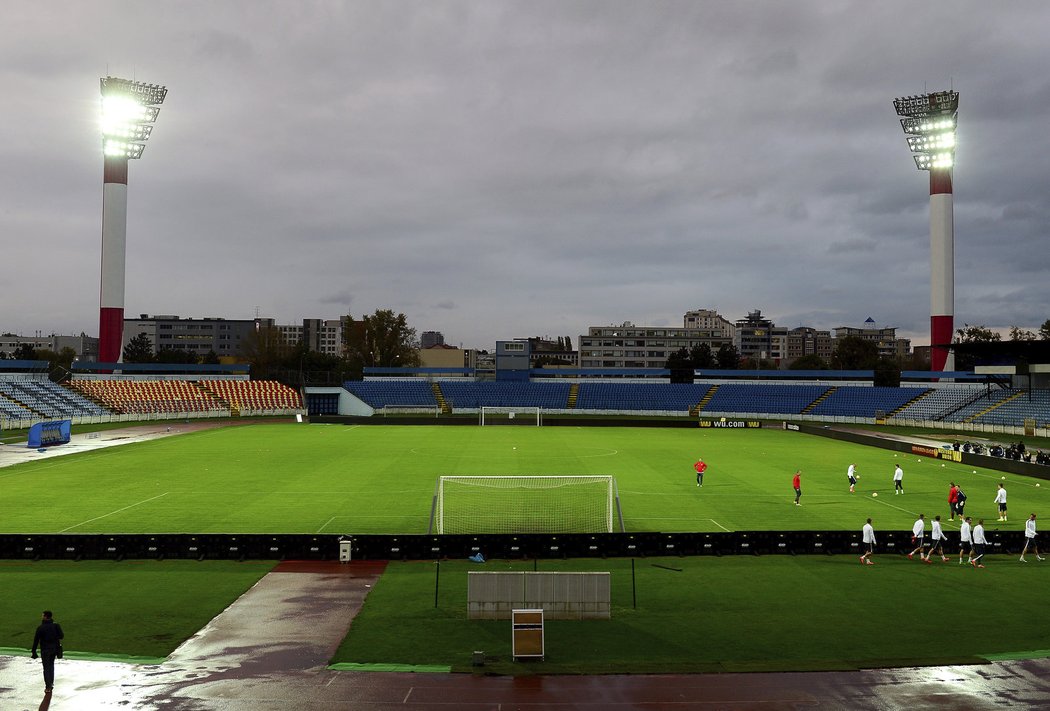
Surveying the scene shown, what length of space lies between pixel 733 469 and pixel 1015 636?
28954mm

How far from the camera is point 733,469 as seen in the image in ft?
149

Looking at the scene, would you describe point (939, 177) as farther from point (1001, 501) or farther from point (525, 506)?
point (525, 506)

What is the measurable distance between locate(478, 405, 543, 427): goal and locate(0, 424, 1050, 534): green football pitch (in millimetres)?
20171

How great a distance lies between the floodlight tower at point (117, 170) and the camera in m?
89.9

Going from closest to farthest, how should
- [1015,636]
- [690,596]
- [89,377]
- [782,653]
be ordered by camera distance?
1. [782,653]
2. [1015,636]
3. [690,596]
4. [89,377]

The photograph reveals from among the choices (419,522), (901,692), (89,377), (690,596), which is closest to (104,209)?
(89,377)

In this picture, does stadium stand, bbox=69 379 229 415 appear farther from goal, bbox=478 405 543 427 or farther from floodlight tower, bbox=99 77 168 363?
goal, bbox=478 405 543 427

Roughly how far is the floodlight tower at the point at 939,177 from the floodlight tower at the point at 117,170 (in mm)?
94024

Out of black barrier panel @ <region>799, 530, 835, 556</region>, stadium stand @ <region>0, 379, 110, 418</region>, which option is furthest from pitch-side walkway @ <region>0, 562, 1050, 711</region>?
stadium stand @ <region>0, 379, 110, 418</region>

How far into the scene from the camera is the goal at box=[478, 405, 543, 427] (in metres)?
86.3

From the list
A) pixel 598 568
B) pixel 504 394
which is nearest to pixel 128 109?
pixel 504 394

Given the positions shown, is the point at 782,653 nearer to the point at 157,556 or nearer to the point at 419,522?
the point at 419,522

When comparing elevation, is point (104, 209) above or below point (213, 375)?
above

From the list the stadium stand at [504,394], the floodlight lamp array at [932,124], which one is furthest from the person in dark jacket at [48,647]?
the floodlight lamp array at [932,124]
